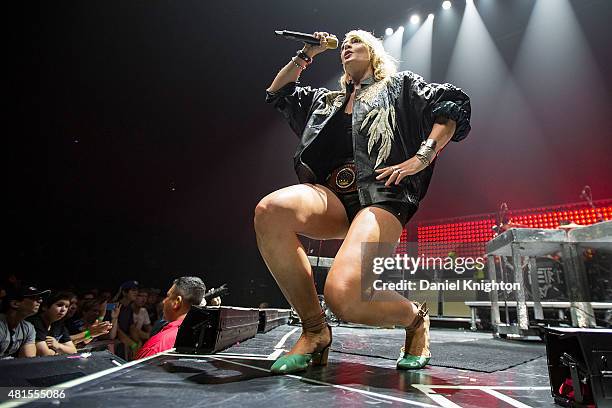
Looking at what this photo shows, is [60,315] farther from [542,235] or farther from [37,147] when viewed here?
[37,147]

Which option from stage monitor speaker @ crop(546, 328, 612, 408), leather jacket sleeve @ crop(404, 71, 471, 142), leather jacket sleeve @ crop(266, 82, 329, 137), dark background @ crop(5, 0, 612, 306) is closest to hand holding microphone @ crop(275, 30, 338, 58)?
leather jacket sleeve @ crop(266, 82, 329, 137)

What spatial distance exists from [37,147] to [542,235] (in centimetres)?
803

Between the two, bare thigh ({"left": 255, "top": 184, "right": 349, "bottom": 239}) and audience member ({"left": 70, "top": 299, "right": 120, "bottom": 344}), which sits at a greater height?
bare thigh ({"left": 255, "top": 184, "right": 349, "bottom": 239})

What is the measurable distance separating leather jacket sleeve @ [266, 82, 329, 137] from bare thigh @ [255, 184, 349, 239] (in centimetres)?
42

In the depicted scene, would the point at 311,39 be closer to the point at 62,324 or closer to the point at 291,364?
the point at 291,364

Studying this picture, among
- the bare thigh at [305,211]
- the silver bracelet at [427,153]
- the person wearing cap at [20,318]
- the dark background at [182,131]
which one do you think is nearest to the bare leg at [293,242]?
the bare thigh at [305,211]

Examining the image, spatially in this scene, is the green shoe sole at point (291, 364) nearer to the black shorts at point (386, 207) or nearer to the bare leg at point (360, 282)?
the bare leg at point (360, 282)

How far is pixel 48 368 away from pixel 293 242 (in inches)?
49.7

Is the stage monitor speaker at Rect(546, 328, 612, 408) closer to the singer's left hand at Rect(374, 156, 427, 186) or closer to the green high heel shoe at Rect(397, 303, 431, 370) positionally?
the green high heel shoe at Rect(397, 303, 431, 370)

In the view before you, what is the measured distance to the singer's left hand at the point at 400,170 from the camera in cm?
124

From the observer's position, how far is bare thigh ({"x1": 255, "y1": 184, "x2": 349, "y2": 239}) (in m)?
1.24

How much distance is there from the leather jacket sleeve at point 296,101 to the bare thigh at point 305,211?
422 millimetres

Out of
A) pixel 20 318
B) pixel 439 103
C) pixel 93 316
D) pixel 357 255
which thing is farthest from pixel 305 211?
pixel 93 316

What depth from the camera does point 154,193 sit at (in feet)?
Result: 27.7
